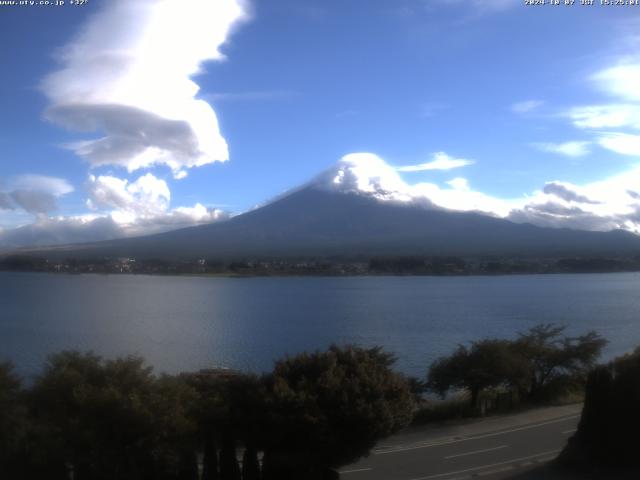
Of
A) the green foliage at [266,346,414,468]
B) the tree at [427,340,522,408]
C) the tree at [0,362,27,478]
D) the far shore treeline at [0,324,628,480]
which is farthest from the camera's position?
the tree at [427,340,522,408]

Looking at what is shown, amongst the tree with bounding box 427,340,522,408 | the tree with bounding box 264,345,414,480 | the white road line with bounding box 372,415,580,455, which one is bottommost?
the white road line with bounding box 372,415,580,455

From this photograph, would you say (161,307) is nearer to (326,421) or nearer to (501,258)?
(326,421)

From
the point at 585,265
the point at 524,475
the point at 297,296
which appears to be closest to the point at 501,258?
the point at 585,265

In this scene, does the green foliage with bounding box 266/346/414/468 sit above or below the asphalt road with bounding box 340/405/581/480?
above

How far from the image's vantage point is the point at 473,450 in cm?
946

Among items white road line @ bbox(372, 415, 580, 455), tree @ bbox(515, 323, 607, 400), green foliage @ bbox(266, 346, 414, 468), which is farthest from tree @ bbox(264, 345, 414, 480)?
tree @ bbox(515, 323, 607, 400)

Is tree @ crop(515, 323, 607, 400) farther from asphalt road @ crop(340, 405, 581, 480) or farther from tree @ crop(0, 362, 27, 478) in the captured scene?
tree @ crop(0, 362, 27, 478)

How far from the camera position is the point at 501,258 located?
76.6m

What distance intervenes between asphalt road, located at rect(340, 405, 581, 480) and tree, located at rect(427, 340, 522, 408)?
1.60 metres

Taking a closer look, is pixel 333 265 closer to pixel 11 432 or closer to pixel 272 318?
pixel 272 318

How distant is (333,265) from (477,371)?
54.7m

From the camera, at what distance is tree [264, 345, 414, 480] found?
7.12 meters

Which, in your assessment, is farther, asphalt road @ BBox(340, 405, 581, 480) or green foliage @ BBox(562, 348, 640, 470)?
asphalt road @ BBox(340, 405, 581, 480)

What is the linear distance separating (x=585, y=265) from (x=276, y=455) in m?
68.9
